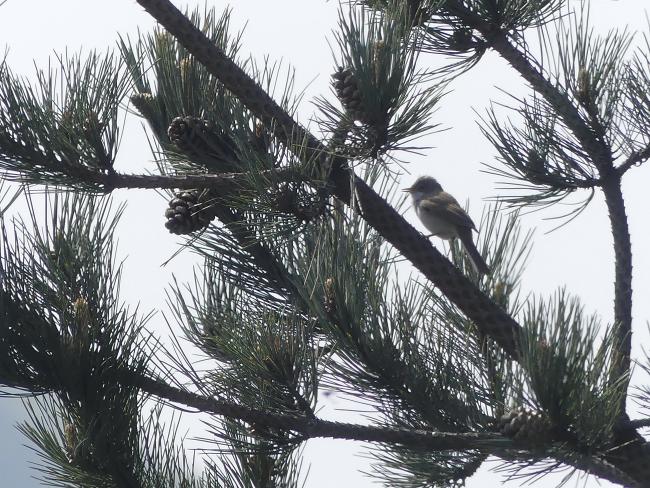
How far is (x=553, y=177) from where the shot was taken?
Answer: 280 centimetres

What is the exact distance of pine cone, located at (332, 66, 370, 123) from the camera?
2.17 metres

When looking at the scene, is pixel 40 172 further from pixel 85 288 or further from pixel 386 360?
pixel 386 360

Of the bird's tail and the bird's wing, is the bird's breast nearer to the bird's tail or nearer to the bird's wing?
the bird's wing

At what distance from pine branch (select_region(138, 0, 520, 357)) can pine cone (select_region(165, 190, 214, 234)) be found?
345 mm

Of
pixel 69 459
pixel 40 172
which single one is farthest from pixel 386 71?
pixel 69 459

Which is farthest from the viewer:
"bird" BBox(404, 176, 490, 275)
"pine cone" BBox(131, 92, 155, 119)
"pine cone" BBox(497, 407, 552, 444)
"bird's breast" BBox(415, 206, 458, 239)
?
"bird's breast" BBox(415, 206, 458, 239)

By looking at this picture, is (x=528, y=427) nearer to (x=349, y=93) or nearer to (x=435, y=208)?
(x=349, y=93)

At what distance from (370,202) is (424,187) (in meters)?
4.12

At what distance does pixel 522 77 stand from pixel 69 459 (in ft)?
5.57

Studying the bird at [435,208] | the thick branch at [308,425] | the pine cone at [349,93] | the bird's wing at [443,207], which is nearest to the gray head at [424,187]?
the bird at [435,208]

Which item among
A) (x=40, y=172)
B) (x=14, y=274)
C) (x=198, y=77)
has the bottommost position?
(x=14, y=274)

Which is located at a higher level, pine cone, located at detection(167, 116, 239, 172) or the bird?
the bird

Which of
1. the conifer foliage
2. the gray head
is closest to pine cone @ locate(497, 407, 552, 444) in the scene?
the conifer foliage

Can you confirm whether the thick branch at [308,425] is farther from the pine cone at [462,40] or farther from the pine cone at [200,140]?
the pine cone at [462,40]
